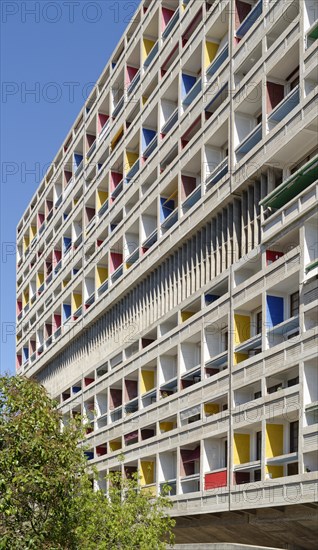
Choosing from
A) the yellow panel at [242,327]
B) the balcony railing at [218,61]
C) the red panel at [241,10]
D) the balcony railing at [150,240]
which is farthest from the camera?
the balcony railing at [150,240]

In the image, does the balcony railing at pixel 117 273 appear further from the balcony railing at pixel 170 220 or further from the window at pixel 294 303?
the window at pixel 294 303

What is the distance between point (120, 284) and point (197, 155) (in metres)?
11.2

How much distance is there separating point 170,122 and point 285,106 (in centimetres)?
1185

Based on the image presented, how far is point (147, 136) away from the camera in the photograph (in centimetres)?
4106

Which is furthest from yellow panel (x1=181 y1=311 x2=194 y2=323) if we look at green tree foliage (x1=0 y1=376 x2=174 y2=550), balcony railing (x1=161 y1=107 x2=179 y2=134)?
green tree foliage (x1=0 y1=376 x2=174 y2=550)

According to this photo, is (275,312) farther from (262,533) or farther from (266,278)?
(262,533)

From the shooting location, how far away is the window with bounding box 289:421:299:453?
985 inches

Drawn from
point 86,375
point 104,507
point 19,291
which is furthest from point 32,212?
point 104,507

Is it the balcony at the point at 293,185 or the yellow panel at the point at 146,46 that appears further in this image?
the yellow panel at the point at 146,46

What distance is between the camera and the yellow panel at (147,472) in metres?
36.9

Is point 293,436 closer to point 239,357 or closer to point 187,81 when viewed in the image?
point 239,357

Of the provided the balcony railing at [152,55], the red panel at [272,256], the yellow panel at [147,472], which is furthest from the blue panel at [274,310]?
the balcony railing at [152,55]

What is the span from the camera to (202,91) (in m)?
33.2

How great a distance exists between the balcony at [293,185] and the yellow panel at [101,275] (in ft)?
71.3
